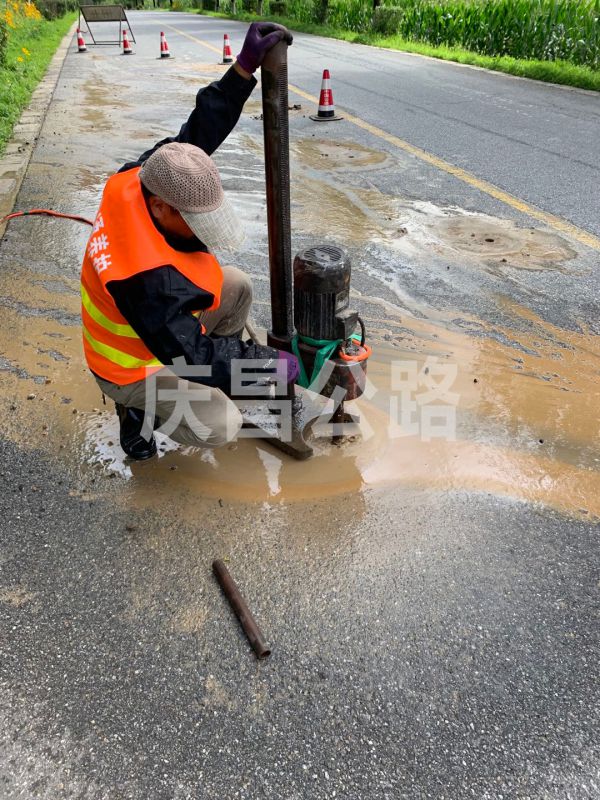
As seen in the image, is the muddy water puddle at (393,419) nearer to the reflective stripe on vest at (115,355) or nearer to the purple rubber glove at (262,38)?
the reflective stripe on vest at (115,355)

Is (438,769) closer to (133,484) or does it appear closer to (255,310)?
(133,484)

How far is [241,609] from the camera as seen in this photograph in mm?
1944

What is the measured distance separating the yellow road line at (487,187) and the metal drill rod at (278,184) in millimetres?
3012

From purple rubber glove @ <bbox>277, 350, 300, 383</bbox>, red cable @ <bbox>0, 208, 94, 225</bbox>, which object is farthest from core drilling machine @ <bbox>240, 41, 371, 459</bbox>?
red cable @ <bbox>0, 208, 94, 225</bbox>

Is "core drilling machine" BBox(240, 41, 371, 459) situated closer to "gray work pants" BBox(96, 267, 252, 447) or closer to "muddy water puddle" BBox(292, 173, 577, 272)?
"gray work pants" BBox(96, 267, 252, 447)

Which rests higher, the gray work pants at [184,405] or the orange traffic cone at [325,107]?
the orange traffic cone at [325,107]

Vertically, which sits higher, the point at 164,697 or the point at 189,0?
the point at 189,0

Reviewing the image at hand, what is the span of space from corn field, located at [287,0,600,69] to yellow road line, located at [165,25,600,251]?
6462 millimetres

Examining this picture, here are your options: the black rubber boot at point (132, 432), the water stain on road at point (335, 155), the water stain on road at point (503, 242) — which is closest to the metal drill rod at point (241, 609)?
the black rubber boot at point (132, 432)

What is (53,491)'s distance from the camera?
247 cm

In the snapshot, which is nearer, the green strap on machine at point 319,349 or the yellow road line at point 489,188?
the green strap on machine at point 319,349

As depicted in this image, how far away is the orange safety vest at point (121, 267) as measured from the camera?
1990mm

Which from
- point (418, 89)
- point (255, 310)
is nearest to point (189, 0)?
point (418, 89)

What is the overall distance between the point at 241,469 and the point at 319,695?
1100 mm
